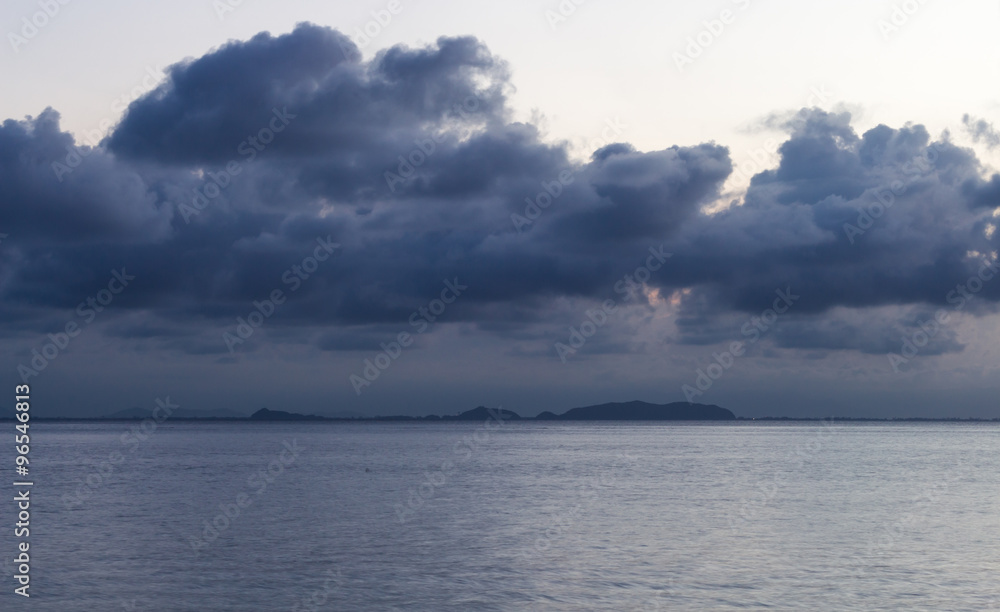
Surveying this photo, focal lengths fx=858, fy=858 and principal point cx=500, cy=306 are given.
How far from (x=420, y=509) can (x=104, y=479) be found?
49717 mm

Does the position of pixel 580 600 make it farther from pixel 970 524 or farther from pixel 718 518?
pixel 970 524

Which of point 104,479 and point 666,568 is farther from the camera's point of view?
point 104,479

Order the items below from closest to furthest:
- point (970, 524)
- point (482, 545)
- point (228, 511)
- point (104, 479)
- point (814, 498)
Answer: point (482, 545)
point (970, 524)
point (228, 511)
point (814, 498)
point (104, 479)

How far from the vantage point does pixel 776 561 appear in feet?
143

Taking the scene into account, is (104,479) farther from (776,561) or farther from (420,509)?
(776,561)

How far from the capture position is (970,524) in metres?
57.8

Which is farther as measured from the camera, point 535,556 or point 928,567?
point 535,556

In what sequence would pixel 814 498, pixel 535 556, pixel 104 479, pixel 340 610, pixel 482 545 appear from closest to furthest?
pixel 340 610 → pixel 535 556 → pixel 482 545 → pixel 814 498 → pixel 104 479

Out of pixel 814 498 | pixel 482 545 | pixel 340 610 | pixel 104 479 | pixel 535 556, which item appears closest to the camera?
pixel 340 610

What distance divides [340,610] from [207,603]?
5.95 metres

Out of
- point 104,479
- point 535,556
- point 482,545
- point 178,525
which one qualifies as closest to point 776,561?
point 535,556

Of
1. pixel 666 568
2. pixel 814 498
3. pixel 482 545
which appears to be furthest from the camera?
pixel 814 498

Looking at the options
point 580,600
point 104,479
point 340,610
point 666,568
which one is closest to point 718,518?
point 666,568

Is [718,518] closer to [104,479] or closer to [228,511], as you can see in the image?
[228,511]
